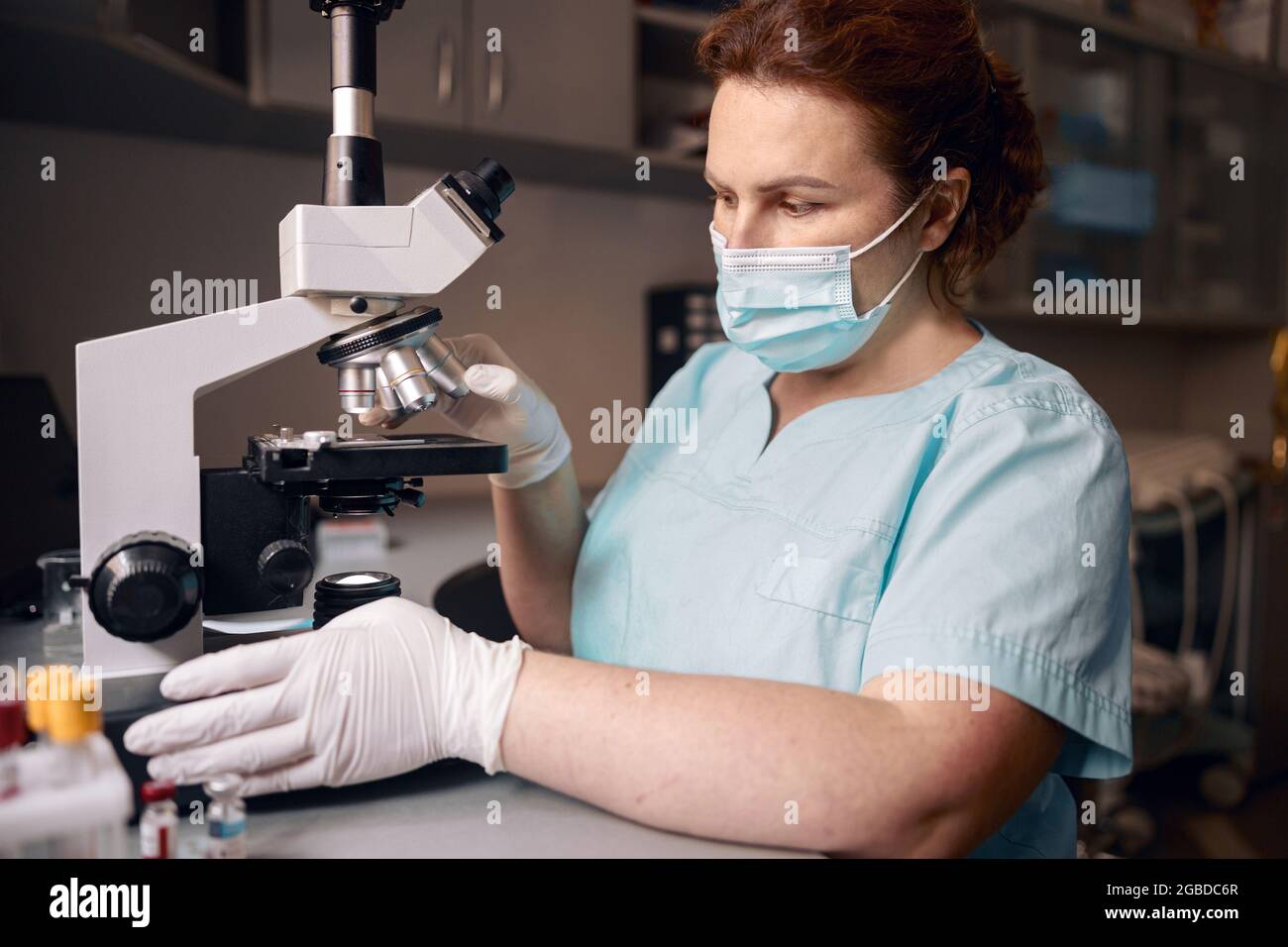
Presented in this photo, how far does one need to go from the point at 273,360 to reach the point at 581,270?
5.57 ft

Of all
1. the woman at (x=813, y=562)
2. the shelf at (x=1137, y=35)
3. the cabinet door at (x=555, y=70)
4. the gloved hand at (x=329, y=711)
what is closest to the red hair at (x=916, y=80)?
the woman at (x=813, y=562)

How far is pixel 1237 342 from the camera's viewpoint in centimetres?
385

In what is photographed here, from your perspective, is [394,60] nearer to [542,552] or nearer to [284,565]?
[542,552]

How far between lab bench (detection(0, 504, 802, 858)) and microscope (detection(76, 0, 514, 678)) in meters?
0.11

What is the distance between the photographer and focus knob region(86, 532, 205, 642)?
0.75 metres

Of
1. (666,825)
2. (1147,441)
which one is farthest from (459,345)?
(1147,441)

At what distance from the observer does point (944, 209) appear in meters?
1.08

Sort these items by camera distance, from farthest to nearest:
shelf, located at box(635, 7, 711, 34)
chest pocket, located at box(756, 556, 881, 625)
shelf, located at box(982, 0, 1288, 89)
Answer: shelf, located at box(982, 0, 1288, 89) → shelf, located at box(635, 7, 711, 34) → chest pocket, located at box(756, 556, 881, 625)

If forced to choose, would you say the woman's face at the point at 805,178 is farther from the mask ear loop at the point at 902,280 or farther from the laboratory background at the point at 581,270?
the laboratory background at the point at 581,270

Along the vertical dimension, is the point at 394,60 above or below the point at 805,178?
above

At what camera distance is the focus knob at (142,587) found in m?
0.75

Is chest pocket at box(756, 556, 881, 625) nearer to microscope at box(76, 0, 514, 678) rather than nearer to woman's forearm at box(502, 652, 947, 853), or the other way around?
woman's forearm at box(502, 652, 947, 853)

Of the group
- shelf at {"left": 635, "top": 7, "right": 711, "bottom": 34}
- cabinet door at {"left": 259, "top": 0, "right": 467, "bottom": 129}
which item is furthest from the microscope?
shelf at {"left": 635, "top": 7, "right": 711, "bottom": 34}

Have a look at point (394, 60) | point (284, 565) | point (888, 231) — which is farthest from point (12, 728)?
point (394, 60)
